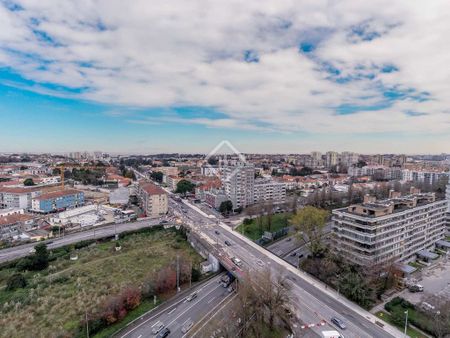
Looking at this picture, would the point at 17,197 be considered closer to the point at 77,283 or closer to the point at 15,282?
the point at 15,282

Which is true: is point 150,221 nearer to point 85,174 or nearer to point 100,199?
point 100,199

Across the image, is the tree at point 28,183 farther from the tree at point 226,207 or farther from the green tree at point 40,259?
the tree at point 226,207

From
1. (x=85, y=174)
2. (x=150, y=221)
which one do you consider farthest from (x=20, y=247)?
(x=85, y=174)

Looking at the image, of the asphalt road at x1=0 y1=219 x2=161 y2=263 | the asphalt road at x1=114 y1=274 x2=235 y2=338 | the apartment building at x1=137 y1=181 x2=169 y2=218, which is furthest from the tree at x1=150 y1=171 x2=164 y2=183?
the asphalt road at x1=114 y1=274 x2=235 y2=338

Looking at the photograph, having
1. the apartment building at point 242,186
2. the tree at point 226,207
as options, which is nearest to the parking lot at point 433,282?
the tree at point 226,207

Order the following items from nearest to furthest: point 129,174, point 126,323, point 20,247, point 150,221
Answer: point 126,323 → point 20,247 → point 150,221 → point 129,174

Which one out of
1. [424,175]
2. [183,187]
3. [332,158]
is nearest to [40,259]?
[183,187]
